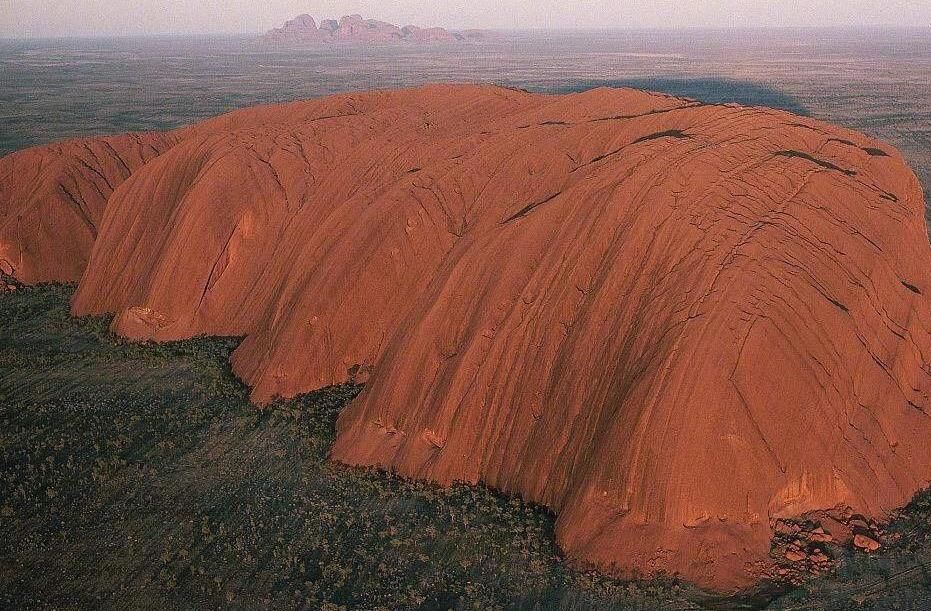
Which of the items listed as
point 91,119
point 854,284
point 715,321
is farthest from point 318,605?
point 91,119

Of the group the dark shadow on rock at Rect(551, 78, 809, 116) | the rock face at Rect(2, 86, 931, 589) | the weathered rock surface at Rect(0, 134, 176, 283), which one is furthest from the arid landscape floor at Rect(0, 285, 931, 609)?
the dark shadow on rock at Rect(551, 78, 809, 116)

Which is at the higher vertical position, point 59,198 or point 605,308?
point 605,308

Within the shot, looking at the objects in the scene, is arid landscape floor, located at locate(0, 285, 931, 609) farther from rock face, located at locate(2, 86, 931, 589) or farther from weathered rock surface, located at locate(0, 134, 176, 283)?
weathered rock surface, located at locate(0, 134, 176, 283)

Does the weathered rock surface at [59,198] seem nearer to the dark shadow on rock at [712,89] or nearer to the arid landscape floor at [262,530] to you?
the arid landscape floor at [262,530]

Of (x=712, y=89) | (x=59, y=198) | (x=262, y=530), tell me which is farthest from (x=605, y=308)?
(x=712, y=89)

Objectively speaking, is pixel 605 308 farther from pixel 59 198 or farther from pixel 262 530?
pixel 59 198
